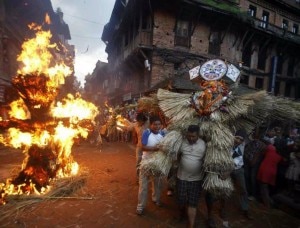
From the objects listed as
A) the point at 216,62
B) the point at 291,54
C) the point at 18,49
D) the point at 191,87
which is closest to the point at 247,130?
the point at 216,62

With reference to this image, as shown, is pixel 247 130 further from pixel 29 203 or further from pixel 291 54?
pixel 291 54

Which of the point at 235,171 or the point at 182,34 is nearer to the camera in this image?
the point at 235,171

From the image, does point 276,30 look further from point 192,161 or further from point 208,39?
point 192,161

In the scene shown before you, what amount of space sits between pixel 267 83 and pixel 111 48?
65.7 ft

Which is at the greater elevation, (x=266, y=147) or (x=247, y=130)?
(x=247, y=130)

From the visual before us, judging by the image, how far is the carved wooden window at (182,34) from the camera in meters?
18.5

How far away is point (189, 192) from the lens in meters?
4.30

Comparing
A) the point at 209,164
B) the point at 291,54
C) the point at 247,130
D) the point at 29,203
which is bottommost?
the point at 29,203

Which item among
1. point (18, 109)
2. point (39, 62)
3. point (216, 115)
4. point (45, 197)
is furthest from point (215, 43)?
point (45, 197)

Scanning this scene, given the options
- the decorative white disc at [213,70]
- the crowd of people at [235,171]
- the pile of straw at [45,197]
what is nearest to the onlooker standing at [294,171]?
the crowd of people at [235,171]

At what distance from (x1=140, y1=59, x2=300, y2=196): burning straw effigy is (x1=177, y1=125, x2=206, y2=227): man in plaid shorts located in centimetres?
13

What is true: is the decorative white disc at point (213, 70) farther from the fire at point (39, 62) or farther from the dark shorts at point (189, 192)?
the fire at point (39, 62)

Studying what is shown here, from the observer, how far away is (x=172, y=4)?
17797 millimetres

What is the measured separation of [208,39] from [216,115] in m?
16.3
